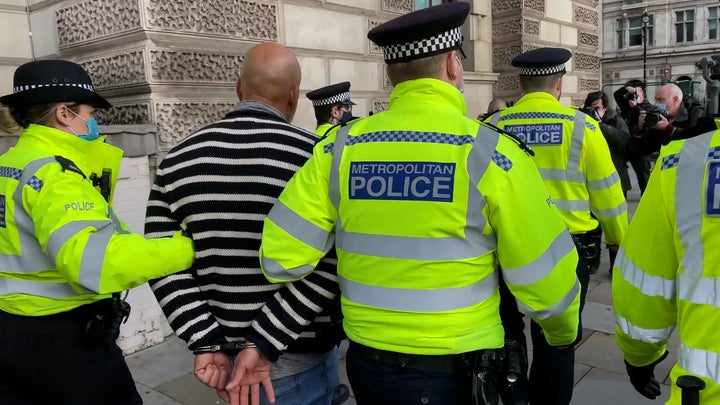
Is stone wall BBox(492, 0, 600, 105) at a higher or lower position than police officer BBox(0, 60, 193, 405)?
higher

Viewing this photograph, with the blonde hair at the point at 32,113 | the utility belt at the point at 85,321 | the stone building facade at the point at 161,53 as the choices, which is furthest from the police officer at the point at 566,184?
the stone building facade at the point at 161,53

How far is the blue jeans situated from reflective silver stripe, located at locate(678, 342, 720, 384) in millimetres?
1284

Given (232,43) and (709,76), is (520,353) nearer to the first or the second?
(709,76)

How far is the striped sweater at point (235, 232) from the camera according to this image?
6.49 feet

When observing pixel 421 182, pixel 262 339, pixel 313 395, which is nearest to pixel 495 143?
pixel 421 182

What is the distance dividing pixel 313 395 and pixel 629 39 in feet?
183

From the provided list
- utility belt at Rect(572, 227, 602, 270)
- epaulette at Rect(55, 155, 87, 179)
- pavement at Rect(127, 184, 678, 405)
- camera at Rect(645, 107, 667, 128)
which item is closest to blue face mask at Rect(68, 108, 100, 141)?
epaulette at Rect(55, 155, 87, 179)

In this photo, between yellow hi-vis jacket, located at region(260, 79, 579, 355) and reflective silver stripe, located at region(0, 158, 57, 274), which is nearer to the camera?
yellow hi-vis jacket, located at region(260, 79, 579, 355)

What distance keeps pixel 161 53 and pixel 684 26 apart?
53516 mm

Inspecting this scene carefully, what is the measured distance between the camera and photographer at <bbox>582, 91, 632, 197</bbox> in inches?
264

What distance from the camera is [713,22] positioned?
152 feet

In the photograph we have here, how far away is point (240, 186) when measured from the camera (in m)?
1.99

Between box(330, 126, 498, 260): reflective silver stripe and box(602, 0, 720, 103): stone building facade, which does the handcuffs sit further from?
box(602, 0, 720, 103): stone building facade

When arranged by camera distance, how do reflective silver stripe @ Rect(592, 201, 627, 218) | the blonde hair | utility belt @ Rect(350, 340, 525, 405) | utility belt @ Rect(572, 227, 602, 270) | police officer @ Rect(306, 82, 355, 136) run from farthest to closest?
police officer @ Rect(306, 82, 355, 136)
utility belt @ Rect(572, 227, 602, 270)
reflective silver stripe @ Rect(592, 201, 627, 218)
the blonde hair
utility belt @ Rect(350, 340, 525, 405)
